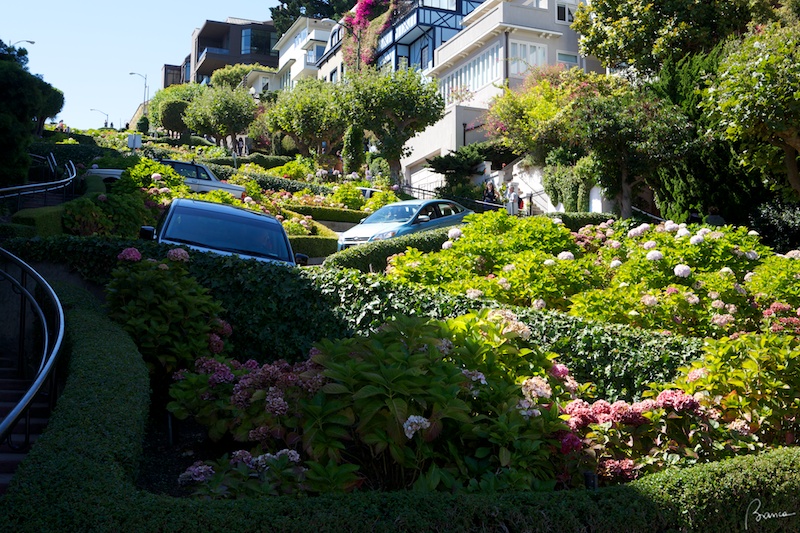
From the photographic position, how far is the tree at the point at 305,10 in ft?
268

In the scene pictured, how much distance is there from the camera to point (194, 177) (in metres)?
27.0

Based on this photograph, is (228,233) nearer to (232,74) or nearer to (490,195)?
(490,195)

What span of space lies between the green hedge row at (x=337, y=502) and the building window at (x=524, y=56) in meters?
38.6

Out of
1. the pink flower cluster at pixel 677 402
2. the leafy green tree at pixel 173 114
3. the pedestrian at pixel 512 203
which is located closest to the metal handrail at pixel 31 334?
the pink flower cluster at pixel 677 402

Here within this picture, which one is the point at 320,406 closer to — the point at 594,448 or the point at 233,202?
the point at 594,448

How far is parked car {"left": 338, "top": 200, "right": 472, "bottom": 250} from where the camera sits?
1848 centimetres

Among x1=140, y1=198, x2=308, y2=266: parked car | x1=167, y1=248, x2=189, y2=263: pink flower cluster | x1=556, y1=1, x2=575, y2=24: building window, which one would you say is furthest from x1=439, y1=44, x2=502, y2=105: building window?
x1=167, y1=248, x2=189, y2=263: pink flower cluster

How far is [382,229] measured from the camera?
18.7 meters

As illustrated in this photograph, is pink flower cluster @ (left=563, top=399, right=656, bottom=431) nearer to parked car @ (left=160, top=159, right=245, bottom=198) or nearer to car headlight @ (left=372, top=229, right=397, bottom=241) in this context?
car headlight @ (left=372, top=229, right=397, bottom=241)

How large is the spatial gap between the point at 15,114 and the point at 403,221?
7966 mm

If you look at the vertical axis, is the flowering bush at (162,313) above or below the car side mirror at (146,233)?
below

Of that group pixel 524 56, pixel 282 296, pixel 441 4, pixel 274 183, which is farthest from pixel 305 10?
pixel 282 296

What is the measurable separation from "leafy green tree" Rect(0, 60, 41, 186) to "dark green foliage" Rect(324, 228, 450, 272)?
21.8 ft

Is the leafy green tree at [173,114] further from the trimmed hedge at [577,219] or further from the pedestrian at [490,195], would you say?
the trimmed hedge at [577,219]
